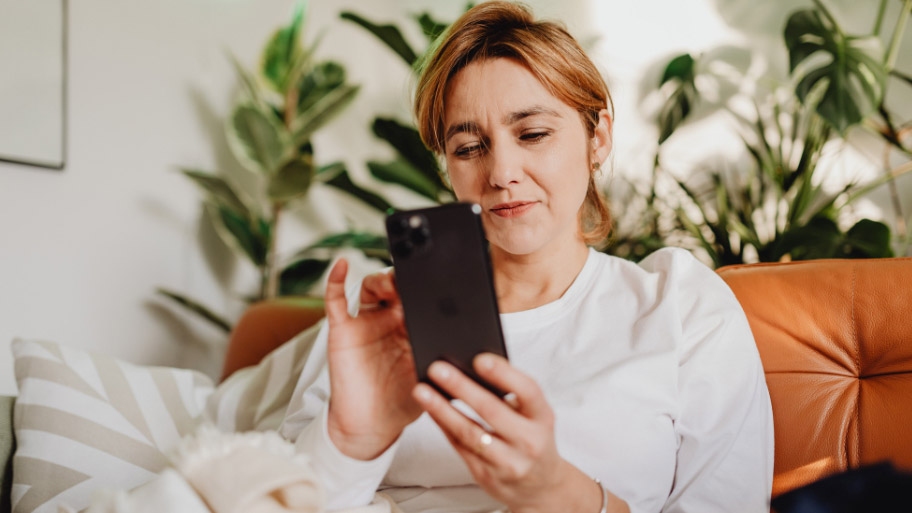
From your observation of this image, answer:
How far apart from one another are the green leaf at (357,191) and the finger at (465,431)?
1512mm

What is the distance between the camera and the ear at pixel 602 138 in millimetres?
1050

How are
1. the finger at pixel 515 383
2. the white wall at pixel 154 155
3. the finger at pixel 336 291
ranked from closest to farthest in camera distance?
1. the finger at pixel 515 383
2. the finger at pixel 336 291
3. the white wall at pixel 154 155

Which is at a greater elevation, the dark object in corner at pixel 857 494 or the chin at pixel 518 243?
the chin at pixel 518 243

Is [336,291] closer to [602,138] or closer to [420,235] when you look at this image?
[420,235]

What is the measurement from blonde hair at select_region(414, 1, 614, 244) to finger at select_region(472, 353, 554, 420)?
0.53 metres

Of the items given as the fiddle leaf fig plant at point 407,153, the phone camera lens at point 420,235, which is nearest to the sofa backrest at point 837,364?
the phone camera lens at point 420,235

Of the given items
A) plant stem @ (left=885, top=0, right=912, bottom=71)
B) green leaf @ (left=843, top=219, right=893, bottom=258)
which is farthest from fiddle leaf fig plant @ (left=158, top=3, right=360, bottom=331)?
plant stem @ (left=885, top=0, right=912, bottom=71)

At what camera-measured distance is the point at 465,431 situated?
23.0 inches

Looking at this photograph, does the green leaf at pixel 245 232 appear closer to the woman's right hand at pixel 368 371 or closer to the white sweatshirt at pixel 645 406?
the white sweatshirt at pixel 645 406

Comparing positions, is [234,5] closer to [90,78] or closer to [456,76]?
[90,78]

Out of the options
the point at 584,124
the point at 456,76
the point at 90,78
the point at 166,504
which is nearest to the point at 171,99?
the point at 90,78

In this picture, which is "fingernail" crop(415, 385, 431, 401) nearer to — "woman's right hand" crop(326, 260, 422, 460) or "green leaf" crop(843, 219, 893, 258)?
"woman's right hand" crop(326, 260, 422, 460)

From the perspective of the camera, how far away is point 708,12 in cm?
190

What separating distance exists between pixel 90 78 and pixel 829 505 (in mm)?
2050
